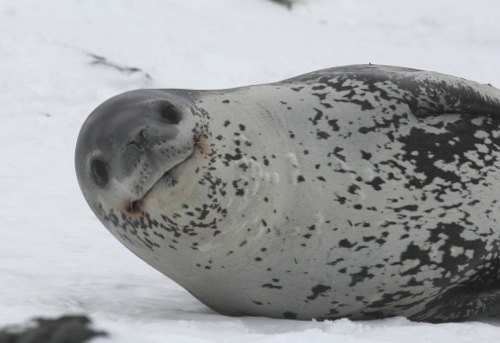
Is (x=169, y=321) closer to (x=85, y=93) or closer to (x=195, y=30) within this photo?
(x=85, y=93)

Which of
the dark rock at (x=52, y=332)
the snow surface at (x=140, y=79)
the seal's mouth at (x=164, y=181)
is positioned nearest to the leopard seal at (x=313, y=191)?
the seal's mouth at (x=164, y=181)

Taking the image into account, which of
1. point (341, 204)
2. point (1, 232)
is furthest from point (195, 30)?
point (341, 204)

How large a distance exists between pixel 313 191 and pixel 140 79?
183 inches

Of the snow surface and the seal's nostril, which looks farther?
the snow surface

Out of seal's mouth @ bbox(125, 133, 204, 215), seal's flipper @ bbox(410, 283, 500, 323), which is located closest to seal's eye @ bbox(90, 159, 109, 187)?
seal's mouth @ bbox(125, 133, 204, 215)

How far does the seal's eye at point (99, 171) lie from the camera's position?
328cm

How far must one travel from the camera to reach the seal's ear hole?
10.7 feet

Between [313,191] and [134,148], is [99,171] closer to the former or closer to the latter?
[134,148]

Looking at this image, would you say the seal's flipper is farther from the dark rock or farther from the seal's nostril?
the dark rock

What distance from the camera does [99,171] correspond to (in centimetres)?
331

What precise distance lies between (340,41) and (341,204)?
6977 millimetres

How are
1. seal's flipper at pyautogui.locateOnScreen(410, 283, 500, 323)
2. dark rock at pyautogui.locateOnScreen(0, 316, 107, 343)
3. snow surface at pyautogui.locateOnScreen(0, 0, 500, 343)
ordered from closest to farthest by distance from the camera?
dark rock at pyautogui.locateOnScreen(0, 316, 107, 343), snow surface at pyautogui.locateOnScreen(0, 0, 500, 343), seal's flipper at pyautogui.locateOnScreen(410, 283, 500, 323)

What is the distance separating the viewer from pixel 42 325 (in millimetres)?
1812

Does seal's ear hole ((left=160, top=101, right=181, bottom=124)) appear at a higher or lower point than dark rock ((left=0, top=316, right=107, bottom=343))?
higher
